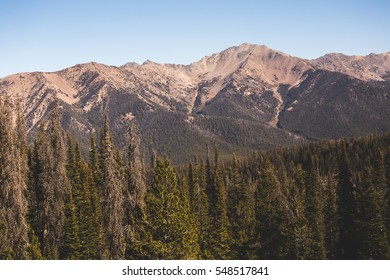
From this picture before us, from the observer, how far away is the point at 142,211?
92.9 ft

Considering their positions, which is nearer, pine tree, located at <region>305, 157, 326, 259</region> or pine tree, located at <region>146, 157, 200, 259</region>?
pine tree, located at <region>146, 157, 200, 259</region>

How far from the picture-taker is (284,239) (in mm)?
50375

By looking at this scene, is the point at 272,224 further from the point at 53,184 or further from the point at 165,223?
the point at 53,184

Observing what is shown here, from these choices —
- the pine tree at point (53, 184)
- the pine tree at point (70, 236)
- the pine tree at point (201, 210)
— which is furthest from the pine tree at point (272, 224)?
the pine tree at point (53, 184)

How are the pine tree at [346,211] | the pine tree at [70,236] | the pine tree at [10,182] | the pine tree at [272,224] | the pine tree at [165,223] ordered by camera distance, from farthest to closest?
the pine tree at [272,224], the pine tree at [346,211], the pine tree at [70,236], the pine tree at [165,223], the pine tree at [10,182]

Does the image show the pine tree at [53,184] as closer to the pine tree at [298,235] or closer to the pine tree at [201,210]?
the pine tree at [201,210]

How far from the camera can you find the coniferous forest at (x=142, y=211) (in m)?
25.6

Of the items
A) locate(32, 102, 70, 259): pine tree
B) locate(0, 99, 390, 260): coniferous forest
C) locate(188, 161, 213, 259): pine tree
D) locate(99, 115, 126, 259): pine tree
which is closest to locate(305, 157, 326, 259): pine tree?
locate(0, 99, 390, 260): coniferous forest

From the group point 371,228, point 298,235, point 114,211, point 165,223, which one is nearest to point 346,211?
point 371,228

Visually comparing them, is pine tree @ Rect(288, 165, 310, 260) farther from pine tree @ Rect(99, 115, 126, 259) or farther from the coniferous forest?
pine tree @ Rect(99, 115, 126, 259)

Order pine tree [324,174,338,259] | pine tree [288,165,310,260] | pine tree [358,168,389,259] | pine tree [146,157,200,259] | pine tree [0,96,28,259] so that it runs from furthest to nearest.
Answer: pine tree [324,174,338,259], pine tree [358,168,389,259], pine tree [288,165,310,260], pine tree [146,157,200,259], pine tree [0,96,28,259]

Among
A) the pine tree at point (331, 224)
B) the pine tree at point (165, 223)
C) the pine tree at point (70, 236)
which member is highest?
the pine tree at point (165, 223)

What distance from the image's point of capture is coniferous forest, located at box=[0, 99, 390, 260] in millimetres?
25562

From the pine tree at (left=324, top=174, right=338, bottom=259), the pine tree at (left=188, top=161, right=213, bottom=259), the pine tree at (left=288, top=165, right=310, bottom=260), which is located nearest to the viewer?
the pine tree at (left=288, top=165, right=310, bottom=260)
